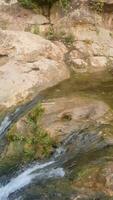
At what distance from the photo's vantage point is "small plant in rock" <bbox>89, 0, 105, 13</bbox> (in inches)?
510

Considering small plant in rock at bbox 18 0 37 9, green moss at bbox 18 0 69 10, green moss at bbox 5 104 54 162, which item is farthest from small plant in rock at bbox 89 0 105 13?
green moss at bbox 5 104 54 162

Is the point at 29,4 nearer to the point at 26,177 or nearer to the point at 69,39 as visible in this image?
the point at 69,39

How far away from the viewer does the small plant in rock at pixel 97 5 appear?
12953 mm

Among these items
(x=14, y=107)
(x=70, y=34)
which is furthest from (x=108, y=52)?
(x=14, y=107)

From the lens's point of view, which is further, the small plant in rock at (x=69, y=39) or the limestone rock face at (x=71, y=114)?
the small plant in rock at (x=69, y=39)

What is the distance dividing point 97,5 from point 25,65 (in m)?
3.09

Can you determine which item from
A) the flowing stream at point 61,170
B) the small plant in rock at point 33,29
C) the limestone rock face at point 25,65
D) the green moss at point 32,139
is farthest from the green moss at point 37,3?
the flowing stream at point 61,170

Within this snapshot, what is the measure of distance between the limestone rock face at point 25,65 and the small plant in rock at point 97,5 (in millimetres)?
1725

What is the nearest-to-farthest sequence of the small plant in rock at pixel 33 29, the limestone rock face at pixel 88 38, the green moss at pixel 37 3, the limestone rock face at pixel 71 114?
the limestone rock face at pixel 71 114, the limestone rock face at pixel 88 38, the small plant in rock at pixel 33 29, the green moss at pixel 37 3

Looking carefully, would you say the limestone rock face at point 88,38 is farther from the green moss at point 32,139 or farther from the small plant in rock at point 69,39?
the green moss at point 32,139

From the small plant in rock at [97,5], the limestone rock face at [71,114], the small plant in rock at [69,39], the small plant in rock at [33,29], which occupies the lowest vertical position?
the limestone rock face at [71,114]

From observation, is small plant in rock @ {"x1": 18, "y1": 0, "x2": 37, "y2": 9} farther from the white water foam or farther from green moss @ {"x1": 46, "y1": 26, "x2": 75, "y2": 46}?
the white water foam

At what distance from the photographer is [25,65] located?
11258mm

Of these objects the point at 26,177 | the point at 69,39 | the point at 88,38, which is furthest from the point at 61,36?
the point at 26,177
